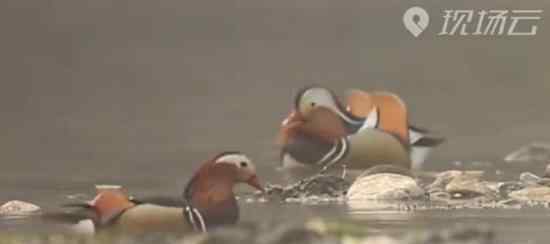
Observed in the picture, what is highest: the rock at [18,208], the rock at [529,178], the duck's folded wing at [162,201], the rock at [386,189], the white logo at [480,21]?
the white logo at [480,21]

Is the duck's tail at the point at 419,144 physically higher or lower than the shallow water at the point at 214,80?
lower

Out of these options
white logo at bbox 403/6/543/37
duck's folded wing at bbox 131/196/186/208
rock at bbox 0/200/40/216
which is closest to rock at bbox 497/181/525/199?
white logo at bbox 403/6/543/37

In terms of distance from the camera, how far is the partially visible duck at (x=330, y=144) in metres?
1.79

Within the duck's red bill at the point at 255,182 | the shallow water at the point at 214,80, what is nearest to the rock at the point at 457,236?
the shallow water at the point at 214,80

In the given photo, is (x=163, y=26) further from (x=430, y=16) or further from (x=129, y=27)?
(x=430, y=16)

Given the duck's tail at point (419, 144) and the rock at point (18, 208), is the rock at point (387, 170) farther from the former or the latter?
the rock at point (18, 208)

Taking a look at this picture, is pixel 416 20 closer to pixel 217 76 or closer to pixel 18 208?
pixel 217 76

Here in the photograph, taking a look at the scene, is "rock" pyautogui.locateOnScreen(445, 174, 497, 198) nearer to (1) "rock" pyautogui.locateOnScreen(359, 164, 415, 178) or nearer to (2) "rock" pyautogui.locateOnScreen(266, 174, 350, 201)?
(1) "rock" pyautogui.locateOnScreen(359, 164, 415, 178)

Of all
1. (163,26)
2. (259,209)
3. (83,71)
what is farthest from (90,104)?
(259,209)

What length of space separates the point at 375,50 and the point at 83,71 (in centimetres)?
51

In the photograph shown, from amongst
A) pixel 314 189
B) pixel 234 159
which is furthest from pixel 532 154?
pixel 234 159

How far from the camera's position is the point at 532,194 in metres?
1.79

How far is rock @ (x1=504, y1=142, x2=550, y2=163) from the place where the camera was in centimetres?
179

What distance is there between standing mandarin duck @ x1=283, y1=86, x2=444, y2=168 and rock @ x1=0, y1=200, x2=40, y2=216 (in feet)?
1.54
